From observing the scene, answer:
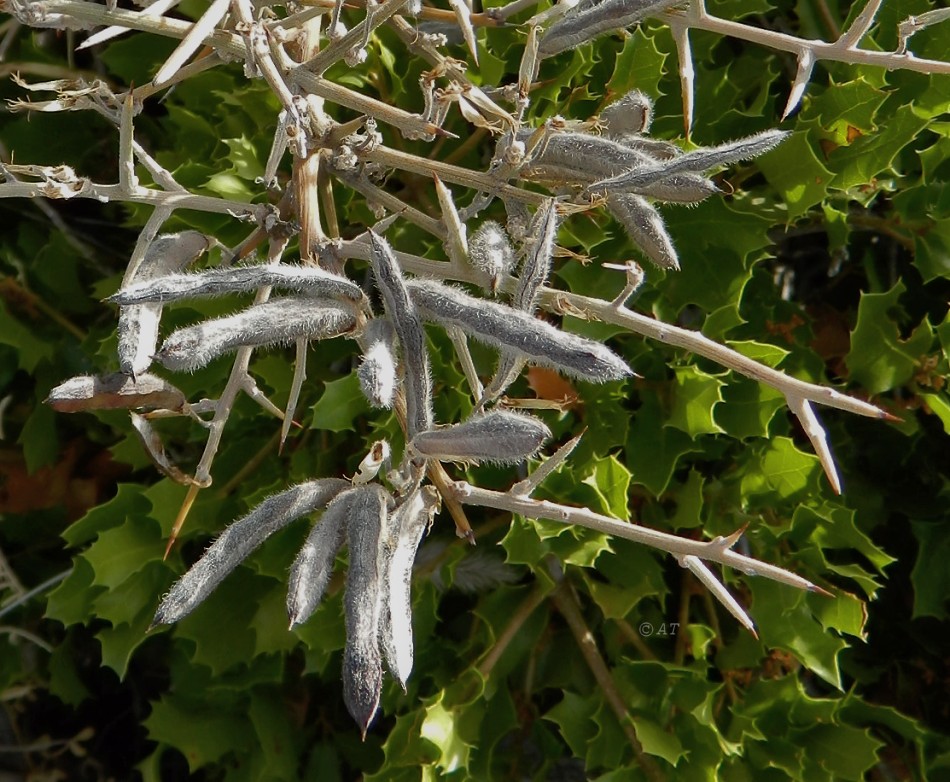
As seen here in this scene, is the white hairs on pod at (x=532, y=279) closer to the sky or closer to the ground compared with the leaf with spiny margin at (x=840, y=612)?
closer to the sky

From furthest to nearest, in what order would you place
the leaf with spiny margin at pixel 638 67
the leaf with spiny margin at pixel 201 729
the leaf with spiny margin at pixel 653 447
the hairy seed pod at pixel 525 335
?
the leaf with spiny margin at pixel 201 729 → the leaf with spiny margin at pixel 653 447 → the leaf with spiny margin at pixel 638 67 → the hairy seed pod at pixel 525 335

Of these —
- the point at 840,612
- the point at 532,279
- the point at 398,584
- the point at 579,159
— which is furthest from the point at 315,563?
the point at 840,612

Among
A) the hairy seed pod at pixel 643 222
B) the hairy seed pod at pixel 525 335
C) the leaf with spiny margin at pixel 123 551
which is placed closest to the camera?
the hairy seed pod at pixel 525 335

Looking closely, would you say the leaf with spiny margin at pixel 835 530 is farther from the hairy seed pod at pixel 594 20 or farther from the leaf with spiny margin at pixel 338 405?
the hairy seed pod at pixel 594 20

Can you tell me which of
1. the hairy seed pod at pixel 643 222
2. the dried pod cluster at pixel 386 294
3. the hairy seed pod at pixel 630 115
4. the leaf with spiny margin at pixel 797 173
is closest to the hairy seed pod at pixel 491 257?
the dried pod cluster at pixel 386 294

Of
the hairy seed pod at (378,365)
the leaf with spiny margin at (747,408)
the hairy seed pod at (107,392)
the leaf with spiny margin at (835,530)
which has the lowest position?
the leaf with spiny margin at (835,530)

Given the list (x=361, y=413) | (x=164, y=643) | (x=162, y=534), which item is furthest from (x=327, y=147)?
(x=164, y=643)
